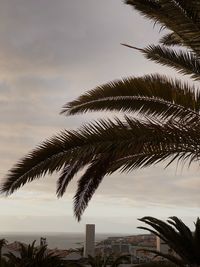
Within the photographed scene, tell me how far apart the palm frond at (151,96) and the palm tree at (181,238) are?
2.50m

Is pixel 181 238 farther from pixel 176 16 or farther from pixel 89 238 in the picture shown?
pixel 89 238

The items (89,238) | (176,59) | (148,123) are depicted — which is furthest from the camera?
(89,238)

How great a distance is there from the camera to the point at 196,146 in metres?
6.67

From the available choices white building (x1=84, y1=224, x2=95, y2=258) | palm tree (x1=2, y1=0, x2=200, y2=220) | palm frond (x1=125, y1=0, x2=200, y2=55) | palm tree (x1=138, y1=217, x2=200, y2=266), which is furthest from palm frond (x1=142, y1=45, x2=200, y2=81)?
white building (x1=84, y1=224, x2=95, y2=258)

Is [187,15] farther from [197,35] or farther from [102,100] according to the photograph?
[102,100]

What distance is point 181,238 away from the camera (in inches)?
353

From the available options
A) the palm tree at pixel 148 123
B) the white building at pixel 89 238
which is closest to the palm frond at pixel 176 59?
the palm tree at pixel 148 123

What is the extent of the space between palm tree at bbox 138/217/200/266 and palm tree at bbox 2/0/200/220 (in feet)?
5.88

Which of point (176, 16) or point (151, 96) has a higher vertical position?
point (176, 16)

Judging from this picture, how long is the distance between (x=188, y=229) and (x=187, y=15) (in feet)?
15.0

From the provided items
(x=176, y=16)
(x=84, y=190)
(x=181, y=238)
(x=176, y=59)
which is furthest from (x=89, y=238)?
(x=176, y=16)

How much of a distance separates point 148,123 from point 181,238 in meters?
3.16

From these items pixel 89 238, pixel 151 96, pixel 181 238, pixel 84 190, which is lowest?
pixel 181 238

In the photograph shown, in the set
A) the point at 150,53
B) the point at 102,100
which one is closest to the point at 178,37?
the point at 150,53
